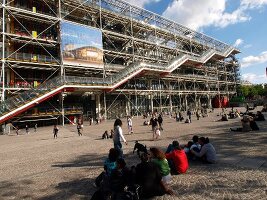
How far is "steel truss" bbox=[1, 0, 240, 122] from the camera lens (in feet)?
95.7

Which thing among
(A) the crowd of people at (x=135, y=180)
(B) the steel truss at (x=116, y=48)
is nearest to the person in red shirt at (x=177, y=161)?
(A) the crowd of people at (x=135, y=180)

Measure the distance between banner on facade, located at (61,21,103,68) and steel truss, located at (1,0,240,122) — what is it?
0.84m

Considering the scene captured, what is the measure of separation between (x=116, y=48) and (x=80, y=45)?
10088mm

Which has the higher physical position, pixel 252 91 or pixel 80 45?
pixel 80 45

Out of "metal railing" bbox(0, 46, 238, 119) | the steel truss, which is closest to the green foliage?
the steel truss

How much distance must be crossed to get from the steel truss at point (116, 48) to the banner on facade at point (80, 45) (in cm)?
84

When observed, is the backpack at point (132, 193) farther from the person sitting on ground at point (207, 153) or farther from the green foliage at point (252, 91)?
the green foliage at point (252, 91)

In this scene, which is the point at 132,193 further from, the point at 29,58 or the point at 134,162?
the point at 29,58

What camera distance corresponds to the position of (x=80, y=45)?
108ft

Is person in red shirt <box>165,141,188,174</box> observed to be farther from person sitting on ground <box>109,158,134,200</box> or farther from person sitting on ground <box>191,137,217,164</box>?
person sitting on ground <box>109,158,134,200</box>

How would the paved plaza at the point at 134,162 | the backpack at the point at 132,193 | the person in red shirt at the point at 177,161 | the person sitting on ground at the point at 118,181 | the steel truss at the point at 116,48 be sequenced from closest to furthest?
the backpack at the point at 132,193 < the person sitting on ground at the point at 118,181 < the paved plaza at the point at 134,162 < the person in red shirt at the point at 177,161 < the steel truss at the point at 116,48

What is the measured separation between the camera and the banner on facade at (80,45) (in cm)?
3133

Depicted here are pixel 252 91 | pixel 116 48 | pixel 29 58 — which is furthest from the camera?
pixel 252 91

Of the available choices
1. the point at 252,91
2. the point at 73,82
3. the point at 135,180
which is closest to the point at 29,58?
the point at 73,82
